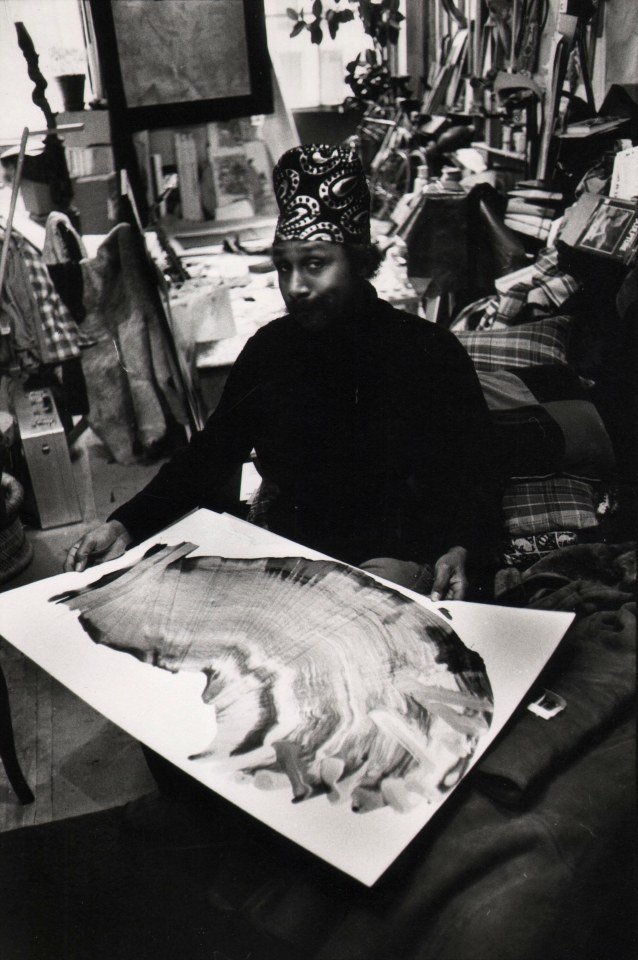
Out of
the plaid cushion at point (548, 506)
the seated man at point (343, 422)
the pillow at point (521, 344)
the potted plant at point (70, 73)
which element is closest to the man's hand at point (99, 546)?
the seated man at point (343, 422)

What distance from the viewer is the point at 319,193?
3.40 ft

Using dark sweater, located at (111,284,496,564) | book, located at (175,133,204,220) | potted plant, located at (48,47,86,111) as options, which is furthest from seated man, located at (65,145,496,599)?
book, located at (175,133,204,220)

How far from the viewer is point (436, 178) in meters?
1.88

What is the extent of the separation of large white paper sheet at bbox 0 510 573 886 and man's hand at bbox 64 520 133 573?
0.03 meters

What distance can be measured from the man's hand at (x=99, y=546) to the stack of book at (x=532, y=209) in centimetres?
106

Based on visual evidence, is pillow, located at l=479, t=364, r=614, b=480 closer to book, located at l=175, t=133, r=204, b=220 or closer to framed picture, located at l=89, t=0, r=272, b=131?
framed picture, located at l=89, t=0, r=272, b=131

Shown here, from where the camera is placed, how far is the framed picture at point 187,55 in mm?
1343

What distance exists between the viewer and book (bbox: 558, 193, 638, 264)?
3.81 ft

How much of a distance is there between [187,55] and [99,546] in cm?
92

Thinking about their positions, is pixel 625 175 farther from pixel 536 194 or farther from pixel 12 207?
pixel 12 207

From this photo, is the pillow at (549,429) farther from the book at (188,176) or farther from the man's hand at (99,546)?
the book at (188,176)

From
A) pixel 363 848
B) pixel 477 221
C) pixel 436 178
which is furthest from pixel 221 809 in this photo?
pixel 436 178

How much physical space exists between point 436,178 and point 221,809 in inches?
59.7

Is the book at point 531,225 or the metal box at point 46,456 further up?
the book at point 531,225
